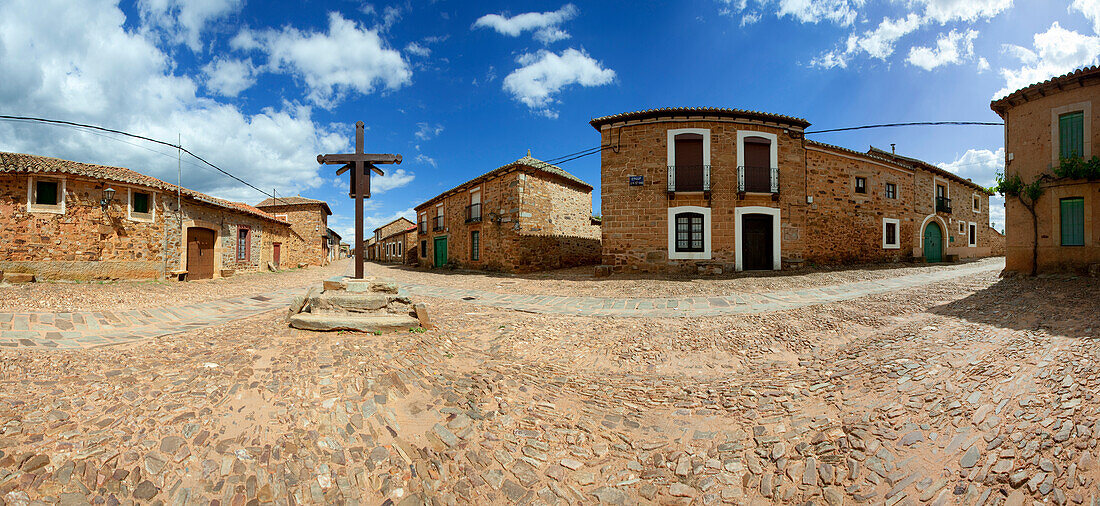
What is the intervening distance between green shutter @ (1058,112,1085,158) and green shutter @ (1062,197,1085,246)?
3.65 feet

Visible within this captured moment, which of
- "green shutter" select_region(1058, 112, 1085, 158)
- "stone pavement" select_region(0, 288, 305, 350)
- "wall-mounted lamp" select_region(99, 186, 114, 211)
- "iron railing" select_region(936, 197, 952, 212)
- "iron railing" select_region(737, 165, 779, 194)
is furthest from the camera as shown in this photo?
"iron railing" select_region(936, 197, 952, 212)

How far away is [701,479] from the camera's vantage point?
2.46 meters

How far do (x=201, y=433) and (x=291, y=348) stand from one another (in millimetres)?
1653

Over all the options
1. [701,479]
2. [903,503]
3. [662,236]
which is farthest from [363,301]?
[662,236]

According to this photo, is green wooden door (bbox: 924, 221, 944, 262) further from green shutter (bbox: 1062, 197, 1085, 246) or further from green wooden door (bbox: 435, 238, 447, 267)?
green wooden door (bbox: 435, 238, 447, 267)

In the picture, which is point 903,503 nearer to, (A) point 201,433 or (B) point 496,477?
(B) point 496,477

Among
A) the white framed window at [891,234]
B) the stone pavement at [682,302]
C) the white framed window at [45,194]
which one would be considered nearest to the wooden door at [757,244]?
the stone pavement at [682,302]

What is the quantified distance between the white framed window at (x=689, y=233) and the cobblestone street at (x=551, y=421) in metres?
8.21

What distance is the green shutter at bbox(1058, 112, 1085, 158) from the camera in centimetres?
853

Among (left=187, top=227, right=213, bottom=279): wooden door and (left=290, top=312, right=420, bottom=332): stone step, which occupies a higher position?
(left=187, top=227, right=213, bottom=279): wooden door

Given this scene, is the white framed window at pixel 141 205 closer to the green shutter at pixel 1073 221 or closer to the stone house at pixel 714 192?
the stone house at pixel 714 192

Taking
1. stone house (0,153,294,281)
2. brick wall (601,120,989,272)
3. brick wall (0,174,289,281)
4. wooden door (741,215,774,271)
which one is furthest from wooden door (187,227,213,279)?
wooden door (741,215,774,271)

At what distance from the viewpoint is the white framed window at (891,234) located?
1590 centimetres

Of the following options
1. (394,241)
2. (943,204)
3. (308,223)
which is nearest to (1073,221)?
(943,204)
